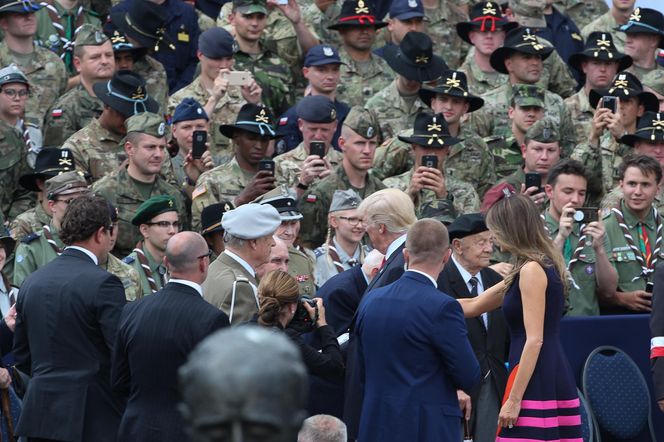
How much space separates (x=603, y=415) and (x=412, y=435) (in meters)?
2.69

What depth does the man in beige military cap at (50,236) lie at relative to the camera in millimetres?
7691

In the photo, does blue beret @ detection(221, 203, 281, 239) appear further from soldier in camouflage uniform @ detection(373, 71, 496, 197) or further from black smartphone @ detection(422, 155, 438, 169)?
soldier in camouflage uniform @ detection(373, 71, 496, 197)

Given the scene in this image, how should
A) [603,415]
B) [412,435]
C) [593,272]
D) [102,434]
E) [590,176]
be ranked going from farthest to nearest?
[590,176] < [593,272] < [603,415] < [102,434] < [412,435]

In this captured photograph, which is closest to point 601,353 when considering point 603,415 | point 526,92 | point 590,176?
point 603,415

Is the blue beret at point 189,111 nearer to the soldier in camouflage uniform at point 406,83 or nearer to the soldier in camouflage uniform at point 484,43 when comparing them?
the soldier in camouflage uniform at point 406,83

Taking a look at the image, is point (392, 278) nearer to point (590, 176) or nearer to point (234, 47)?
point (590, 176)

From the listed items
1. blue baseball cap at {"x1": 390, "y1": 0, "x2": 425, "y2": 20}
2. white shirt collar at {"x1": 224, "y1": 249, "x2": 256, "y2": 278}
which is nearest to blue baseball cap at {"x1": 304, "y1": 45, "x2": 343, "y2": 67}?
blue baseball cap at {"x1": 390, "y1": 0, "x2": 425, "y2": 20}

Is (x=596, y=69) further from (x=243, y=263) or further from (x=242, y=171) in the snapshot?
(x=243, y=263)

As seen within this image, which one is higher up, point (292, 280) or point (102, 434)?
point (292, 280)

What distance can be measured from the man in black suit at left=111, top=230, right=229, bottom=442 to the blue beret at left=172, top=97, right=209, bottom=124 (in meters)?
4.27

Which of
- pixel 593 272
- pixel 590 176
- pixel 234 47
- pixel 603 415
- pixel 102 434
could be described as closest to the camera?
pixel 102 434

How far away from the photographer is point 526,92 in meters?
→ 10.6

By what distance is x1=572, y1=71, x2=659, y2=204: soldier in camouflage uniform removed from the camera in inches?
396

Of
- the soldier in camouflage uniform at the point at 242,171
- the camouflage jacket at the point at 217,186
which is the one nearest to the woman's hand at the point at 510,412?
the soldier in camouflage uniform at the point at 242,171
